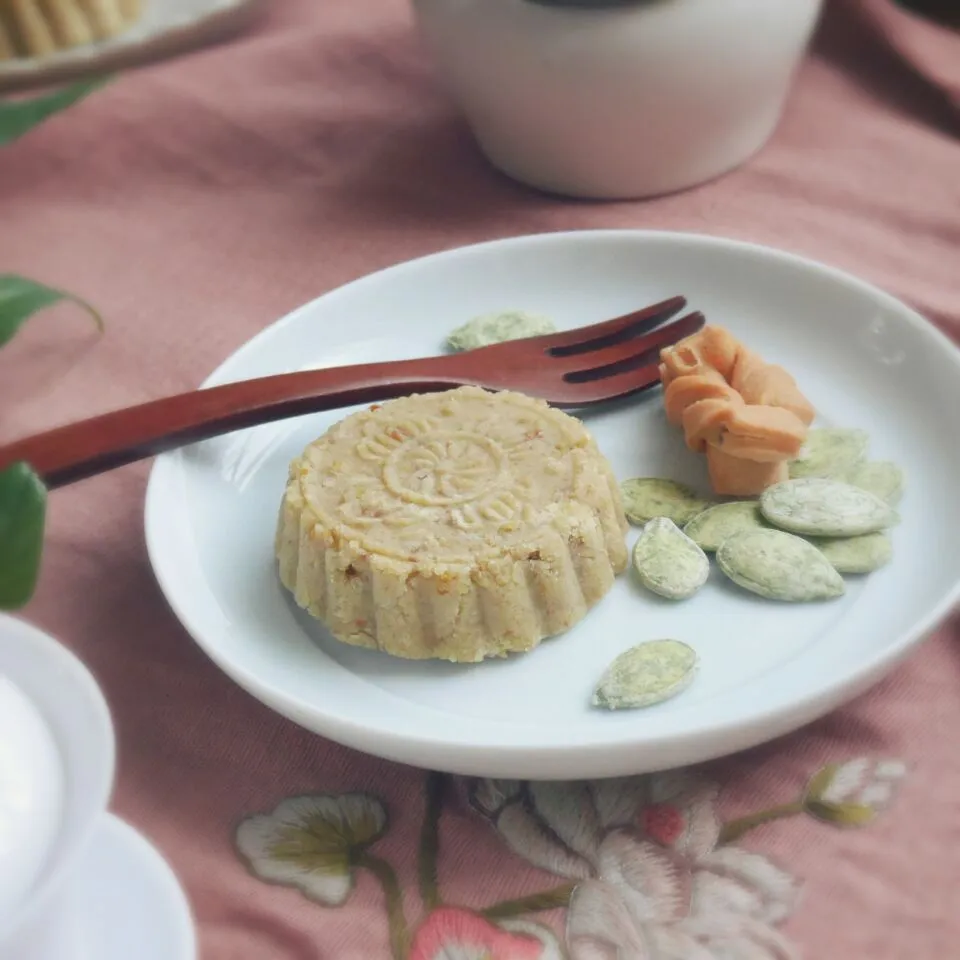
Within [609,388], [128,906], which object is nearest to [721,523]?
[609,388]

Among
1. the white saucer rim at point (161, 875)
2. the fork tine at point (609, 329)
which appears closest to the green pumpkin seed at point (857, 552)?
the fork tine at point (609, 329)

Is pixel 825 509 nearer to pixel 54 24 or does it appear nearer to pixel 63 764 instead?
pixel 63 764

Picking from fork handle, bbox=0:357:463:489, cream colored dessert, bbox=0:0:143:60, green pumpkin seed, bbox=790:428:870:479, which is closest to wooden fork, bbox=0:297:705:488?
fork handle, bbox=0:357:463:489

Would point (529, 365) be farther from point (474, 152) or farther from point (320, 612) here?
point (474, 152)

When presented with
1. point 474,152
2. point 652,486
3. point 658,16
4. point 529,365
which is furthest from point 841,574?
point 474,152

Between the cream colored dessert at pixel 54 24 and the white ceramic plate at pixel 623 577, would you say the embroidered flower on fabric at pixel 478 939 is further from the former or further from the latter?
the cream colored dessert at pixel 54 24

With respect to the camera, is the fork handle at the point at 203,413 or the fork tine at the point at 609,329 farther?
the fork tine at the point at 609,329

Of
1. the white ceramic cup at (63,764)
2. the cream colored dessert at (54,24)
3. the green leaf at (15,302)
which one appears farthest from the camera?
the cream colored dessert at (54,24)
